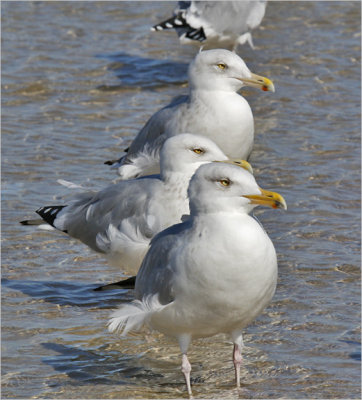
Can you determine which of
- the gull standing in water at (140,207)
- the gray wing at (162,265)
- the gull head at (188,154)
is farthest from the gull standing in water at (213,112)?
the gray wing at (162,265)

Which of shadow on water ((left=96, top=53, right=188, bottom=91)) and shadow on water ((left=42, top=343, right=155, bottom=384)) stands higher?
shadow on water ((left=42, top=343, right=155, bottom=384))

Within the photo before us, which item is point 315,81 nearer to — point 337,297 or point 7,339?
point 337,297

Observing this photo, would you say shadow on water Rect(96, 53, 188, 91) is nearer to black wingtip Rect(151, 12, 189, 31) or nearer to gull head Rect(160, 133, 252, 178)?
black wingtip Rect(151, 12, 189, 31)

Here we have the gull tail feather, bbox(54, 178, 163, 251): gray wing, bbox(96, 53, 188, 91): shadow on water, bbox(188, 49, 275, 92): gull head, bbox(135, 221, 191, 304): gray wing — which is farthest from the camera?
bbox(96, 53, 188, 91): shadow on water

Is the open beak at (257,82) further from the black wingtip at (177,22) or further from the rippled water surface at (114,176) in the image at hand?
the black wingtip at (177,22)

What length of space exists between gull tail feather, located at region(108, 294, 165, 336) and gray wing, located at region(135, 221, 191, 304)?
0.05 metres

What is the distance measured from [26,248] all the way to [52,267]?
448mm

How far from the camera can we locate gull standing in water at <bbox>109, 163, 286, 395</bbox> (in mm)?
5418

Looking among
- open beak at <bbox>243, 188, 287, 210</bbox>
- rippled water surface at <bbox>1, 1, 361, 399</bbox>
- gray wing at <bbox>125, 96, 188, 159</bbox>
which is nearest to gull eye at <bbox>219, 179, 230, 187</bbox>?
open beak at <bbox>243, 188, 287, 210</bbox>

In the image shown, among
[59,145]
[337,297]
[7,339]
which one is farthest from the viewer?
[59,145]

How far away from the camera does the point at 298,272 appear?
779cm

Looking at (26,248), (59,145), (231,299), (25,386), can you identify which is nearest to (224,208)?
(231,299)

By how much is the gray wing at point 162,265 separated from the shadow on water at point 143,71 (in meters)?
6.81

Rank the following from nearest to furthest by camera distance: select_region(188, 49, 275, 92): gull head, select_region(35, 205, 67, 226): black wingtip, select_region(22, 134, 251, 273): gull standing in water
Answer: select_region(22, 134, 251, 273): gull standing in water
select_region(35, 205, 67, 226): black wingtip
select_region(188, 49, 275, 92): gull head
